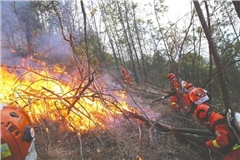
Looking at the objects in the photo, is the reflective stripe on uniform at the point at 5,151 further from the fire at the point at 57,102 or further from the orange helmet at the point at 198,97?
the orange helmet at the point at 198,97

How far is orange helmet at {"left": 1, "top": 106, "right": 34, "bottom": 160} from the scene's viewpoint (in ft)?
9.75

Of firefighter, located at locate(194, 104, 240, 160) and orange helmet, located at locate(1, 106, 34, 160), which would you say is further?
firefighter, located at locate(194, 104, 240, 160)

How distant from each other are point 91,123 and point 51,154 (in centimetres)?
139

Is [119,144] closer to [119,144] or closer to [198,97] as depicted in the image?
[119,144]

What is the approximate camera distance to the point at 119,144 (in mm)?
5938

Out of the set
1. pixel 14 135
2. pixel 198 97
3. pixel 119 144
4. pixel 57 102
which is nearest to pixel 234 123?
pixel 198 97

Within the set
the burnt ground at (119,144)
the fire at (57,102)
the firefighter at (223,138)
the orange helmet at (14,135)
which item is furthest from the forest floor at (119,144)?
the orange helmet at (14,135)

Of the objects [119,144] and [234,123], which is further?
[119,144]

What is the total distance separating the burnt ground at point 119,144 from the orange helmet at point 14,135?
2.07 meters

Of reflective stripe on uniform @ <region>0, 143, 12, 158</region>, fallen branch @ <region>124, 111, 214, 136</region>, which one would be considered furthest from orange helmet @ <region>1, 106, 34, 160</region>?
fallen branch @ <region>124, 111, 214, 136</region>

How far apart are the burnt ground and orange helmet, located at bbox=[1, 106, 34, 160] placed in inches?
81.5

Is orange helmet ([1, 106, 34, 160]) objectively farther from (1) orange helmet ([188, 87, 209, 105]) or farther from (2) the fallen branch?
(1) orange helmet ([188, 87, 209, 105])

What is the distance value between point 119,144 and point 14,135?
3218mm

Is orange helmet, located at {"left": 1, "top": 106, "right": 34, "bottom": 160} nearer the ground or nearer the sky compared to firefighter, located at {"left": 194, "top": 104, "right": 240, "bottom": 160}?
nearer the sky
